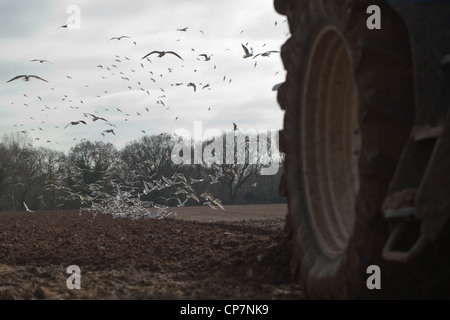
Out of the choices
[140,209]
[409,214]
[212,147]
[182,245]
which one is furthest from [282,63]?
[212,147]

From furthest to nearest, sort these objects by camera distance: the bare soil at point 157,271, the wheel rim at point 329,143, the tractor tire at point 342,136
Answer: the bare soil at point 157,271 < the wheel rim at point 329,143 < the tractor tire at point 342,136

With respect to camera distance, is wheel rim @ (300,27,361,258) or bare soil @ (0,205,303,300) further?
bare soil @ (0,205,303,300)

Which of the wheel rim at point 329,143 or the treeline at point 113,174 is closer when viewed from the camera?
the wheel rim at point 329,143

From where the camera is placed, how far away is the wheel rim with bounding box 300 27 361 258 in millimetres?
4152

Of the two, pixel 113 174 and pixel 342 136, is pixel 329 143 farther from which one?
pixel 113 174

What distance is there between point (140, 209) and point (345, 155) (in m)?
15.1

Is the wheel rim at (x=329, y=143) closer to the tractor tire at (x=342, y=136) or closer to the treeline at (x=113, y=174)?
the tractor tire at (x=342, y=136)

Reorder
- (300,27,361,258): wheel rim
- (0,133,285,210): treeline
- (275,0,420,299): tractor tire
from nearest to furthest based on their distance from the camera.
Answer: (275,0,420,299): tractor tire
(300,27,361,258): wheel rim
(0,133,285,210): treeline

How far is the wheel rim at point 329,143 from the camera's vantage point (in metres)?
4.15

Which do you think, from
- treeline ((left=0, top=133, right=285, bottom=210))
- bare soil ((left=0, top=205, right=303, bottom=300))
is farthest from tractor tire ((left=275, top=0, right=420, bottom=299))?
treeline ((left=0, top=133, right=285, bottom=210))

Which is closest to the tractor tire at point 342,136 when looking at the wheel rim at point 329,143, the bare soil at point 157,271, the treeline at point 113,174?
the wheel rim at point 329,143

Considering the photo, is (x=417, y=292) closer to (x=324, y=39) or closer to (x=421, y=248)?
(x=421, y=248)

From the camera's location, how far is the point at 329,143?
440 cm

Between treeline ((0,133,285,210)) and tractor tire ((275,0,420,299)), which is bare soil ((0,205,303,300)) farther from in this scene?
treeline ((0,133,285,210))
